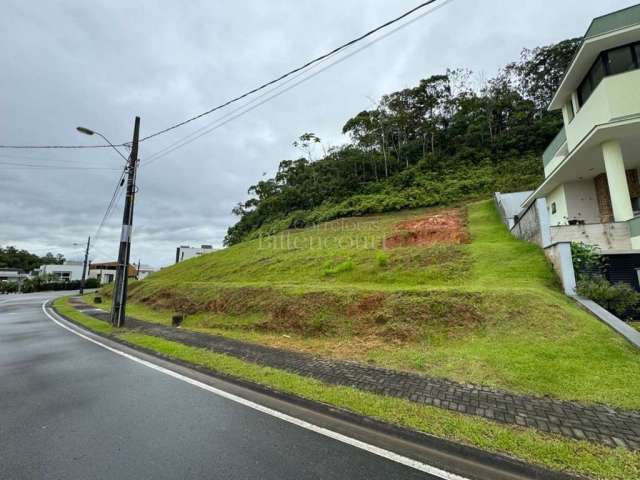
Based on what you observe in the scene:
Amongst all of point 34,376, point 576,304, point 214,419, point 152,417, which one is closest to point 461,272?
point 576,304

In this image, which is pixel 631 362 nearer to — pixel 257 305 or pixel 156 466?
pixel 156 466

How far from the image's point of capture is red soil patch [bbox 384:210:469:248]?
12.8 meters

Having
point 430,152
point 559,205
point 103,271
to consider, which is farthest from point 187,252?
point 559,205

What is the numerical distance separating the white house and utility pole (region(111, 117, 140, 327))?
1361 centimetres

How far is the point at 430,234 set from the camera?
13.6 metres

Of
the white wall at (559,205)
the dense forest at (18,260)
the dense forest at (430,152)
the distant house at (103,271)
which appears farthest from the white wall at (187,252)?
the white wall at (559,205)

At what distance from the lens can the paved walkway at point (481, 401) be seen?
9.72 ft

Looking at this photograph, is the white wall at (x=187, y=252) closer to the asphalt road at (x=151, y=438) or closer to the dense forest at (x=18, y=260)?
the dense forest at (x=18, y=260)

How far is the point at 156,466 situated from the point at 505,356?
507 cm

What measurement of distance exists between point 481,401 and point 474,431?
2.94 feet

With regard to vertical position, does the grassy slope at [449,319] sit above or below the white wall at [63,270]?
below

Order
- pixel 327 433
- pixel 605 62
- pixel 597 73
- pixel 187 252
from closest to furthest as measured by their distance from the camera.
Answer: pixel 327 433, pixel 605 62, pixel 597 73, pixel 187 252

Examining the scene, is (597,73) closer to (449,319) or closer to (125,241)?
(449,319)

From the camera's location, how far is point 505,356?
15.6ft
